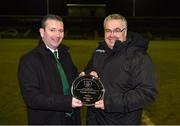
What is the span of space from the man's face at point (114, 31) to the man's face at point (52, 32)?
0.39 m

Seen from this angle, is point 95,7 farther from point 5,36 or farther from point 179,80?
point 179,80

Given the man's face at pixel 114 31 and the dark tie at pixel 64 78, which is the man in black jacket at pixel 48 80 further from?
the man's face at pixel 114 31

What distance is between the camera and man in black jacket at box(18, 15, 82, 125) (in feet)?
11.2

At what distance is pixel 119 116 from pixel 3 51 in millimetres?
14338

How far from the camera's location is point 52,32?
3.59m

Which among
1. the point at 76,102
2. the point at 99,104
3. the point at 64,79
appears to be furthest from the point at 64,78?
the point at 99,104

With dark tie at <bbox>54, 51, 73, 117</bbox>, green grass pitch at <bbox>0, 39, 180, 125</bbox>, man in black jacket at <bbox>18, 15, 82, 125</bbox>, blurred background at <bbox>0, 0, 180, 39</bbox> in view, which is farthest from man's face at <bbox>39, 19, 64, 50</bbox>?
blurred background at <bbox>0, 0, 180, 39</bbox>

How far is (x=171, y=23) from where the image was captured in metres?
25.8

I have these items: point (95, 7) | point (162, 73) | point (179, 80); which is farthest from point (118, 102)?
point (95, 7)

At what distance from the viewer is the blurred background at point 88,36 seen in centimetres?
796

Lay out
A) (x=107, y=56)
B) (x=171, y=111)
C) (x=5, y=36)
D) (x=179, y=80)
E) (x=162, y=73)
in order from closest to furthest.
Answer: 1. (x=107, y=56)
2. (x=171, y=111)
3. (x=179, y=80)
4. (x=162, y=73)
5. (x=5, y=36)

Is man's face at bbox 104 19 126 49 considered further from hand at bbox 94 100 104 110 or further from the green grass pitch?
the green grass pitch

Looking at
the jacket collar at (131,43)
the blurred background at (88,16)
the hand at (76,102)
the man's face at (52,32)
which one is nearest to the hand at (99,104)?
the hand at (76,102)

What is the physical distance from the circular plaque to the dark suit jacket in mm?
111
